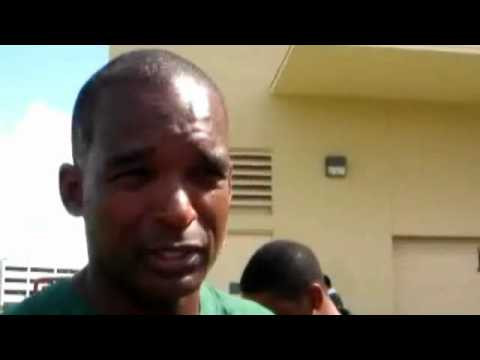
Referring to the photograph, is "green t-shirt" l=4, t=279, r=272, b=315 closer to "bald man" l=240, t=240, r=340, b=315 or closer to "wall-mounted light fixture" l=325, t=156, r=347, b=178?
"bald man" l=240, t=240, r=340, b=315

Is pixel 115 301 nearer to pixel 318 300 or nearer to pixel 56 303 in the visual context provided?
pixel 56 303

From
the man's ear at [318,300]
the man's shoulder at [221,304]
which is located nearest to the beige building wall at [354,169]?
the man's ear at [318,300]

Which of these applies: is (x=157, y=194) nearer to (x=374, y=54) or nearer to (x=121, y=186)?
(x=121, y=186)

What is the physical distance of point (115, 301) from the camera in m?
0.83

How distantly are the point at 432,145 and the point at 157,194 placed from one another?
6327 millimetres

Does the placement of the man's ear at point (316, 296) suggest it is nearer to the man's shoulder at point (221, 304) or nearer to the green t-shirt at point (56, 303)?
the man's shoulder at point (221, 304)

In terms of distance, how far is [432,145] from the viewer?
22.2 ft

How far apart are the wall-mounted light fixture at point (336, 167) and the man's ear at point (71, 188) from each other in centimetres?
571

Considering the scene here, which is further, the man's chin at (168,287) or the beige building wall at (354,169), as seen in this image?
the beige building wall at (354,169)

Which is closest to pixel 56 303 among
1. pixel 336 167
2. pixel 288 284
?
pixel 288 284

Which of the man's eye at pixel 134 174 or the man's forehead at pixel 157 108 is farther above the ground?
the man's forehead at pixel 157 108

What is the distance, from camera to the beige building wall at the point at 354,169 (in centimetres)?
649

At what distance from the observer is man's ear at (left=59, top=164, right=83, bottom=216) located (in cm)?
87

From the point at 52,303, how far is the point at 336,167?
18.8ft
